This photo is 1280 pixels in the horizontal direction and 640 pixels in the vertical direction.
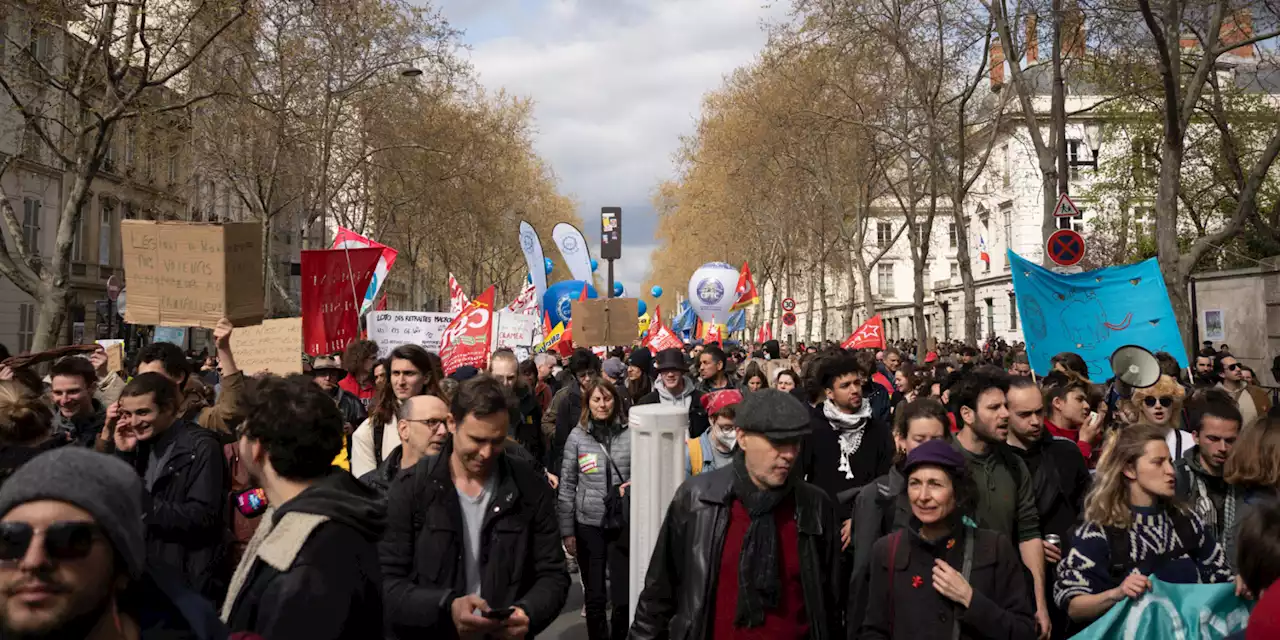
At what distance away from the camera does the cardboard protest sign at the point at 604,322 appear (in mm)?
15156

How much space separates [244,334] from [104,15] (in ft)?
16.6

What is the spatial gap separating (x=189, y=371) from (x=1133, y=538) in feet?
17.2

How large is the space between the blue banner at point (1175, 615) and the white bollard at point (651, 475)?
1.75 m

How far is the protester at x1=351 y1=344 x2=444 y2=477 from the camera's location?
5461mm

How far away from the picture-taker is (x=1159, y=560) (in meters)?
3.76

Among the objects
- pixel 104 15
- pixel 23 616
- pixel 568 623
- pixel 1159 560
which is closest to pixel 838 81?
pixel 104 15

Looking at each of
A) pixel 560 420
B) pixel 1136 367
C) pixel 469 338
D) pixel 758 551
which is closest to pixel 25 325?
pixel 469 338

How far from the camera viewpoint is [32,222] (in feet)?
104

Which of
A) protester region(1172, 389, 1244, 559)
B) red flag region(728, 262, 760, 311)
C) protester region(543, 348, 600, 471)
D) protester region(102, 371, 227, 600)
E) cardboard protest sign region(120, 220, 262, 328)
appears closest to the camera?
protester region(102, 371, 227, 600)

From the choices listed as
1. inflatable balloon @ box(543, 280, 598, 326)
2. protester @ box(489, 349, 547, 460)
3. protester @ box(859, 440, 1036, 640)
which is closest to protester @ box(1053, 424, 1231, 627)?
protester @ box(859, 440, 1036, 640)

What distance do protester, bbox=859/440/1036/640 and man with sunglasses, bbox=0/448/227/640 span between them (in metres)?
2.18

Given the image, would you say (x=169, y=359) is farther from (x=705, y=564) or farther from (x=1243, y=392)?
(x=1243, y=392)

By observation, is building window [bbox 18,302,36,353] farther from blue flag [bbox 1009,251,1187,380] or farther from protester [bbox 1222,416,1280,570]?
protester [bbox 1222,416,1280,570]

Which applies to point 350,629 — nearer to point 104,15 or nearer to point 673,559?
point 673,559
